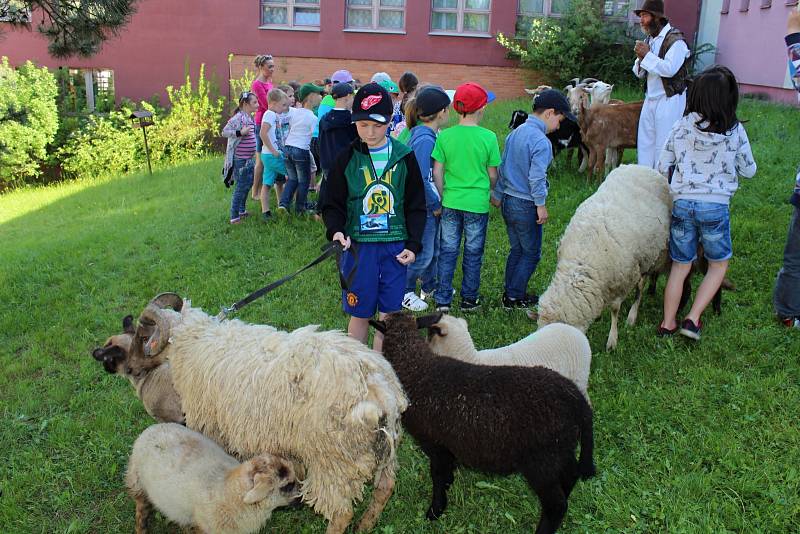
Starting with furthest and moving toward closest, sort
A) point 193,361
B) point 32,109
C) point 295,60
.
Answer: point 295,60 < point 32,109 < point 193,361

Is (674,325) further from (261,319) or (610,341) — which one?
(261,319)

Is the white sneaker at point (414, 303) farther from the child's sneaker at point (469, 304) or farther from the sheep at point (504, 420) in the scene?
the sheep at point (504, 420)

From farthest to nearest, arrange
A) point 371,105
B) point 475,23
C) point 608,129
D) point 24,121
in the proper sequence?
point 475,23
point 24,121
point 608,129
point 371,105

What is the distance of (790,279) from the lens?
16.6 feet

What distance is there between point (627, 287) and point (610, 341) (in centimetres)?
46

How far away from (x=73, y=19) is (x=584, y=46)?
14.9 m

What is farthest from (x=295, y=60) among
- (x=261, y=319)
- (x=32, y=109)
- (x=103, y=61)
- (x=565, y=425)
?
(x=565, y=425)

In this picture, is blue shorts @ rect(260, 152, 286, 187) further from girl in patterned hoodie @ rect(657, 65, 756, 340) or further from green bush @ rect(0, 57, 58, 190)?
green bush @ rect(0, 57, 58, 190)

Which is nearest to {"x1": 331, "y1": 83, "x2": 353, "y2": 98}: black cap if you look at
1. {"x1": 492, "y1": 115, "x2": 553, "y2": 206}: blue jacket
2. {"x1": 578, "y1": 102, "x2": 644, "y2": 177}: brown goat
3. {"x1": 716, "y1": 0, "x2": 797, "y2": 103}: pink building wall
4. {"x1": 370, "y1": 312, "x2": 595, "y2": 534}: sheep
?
{"x1": 492, "y1": 115, "x2": 553, "y2": 206}: blue jacket

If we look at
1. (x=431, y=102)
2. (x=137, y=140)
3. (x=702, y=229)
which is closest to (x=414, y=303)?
(x=431, y=102)

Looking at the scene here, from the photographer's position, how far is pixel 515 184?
5.53 metres

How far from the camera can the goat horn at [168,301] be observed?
376cm

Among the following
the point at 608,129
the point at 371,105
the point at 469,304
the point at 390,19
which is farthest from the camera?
the point at 390,19

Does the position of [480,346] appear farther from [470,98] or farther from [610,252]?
[470,98]
